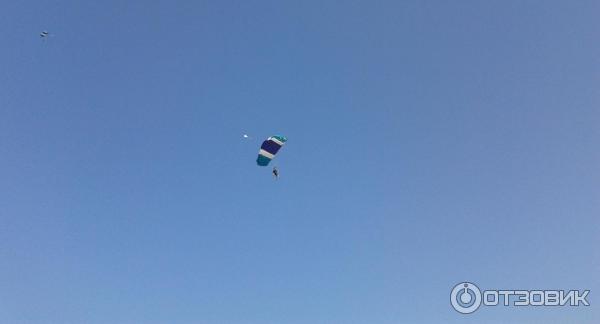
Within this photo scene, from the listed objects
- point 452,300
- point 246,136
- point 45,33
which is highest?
point 45,33

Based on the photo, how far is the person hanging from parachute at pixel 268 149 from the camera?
3686 inches

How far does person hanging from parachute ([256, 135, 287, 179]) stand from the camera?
3686 inches

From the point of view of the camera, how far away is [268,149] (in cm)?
9412

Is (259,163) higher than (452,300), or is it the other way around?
(259,163)

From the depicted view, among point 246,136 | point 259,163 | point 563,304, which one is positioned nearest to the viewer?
point 563,304

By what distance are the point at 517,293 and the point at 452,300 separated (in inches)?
257

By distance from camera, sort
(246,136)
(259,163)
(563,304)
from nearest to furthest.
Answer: (563,304) < (246,136) < (259,163)

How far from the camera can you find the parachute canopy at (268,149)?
9362 centimetres

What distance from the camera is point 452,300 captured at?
8288 centimetres

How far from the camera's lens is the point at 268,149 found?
9412 cm

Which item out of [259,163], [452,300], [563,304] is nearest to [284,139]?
[259,163]

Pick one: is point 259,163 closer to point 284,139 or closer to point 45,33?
point 284,139

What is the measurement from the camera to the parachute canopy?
307 feet

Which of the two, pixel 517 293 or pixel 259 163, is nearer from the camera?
pixel 517 293
